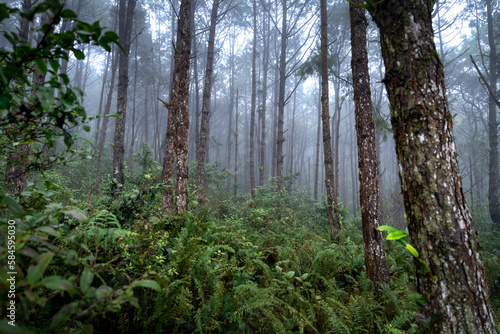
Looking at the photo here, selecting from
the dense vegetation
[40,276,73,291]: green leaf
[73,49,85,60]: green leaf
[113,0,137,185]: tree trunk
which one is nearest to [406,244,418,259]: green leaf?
the dense vegetation

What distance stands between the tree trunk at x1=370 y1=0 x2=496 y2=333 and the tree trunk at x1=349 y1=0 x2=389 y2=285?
7.11 ft

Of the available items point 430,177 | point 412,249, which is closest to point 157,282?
point 412,249

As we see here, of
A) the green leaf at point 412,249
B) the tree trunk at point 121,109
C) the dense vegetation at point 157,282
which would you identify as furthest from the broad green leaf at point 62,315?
the tree trunk at point 121,109

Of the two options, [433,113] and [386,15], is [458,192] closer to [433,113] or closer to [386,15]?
[433,113]

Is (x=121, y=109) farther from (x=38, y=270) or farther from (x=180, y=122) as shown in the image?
(x=38, y=270)

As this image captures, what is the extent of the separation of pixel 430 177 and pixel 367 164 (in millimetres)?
2380

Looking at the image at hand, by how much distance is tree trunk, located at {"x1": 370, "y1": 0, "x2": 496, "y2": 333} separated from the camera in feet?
5.09

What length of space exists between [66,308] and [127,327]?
4.51 feet

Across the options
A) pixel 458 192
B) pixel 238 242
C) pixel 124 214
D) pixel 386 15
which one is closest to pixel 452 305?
pixel 458 192

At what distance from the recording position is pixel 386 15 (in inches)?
75.1

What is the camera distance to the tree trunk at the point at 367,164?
12.4 feet

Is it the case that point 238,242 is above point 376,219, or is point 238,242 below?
below

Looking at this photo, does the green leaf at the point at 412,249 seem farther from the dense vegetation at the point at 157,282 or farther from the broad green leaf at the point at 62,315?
the broad green leaf at the point at 62,315

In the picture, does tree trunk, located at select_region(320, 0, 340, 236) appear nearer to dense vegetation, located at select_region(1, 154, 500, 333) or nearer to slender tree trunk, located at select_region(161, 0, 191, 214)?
dense vegetation, located at select_region(1, 154, 500, 333)
